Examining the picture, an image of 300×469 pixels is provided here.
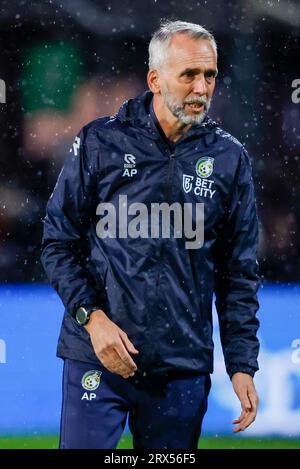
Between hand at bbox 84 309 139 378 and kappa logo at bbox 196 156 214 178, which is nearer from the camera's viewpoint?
hand at bbox 84 309 139 378

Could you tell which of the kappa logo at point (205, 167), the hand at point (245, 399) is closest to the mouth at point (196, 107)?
the kappa logo at point (205, 167)

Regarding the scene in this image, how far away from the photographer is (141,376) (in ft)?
8.16

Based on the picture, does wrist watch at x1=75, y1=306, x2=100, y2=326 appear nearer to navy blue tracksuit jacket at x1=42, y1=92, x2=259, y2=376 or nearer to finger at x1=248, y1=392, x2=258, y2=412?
navy blue tracksuit jacket at x1=42, y1=92, x2=259, y2=376

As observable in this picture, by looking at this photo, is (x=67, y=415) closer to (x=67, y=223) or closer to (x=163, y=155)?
(x=67, y=223)

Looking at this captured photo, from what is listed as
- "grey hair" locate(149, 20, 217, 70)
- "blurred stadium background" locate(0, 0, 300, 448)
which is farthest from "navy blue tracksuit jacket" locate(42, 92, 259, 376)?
"blurred stadium background" locate(0, 0, 300, 448)

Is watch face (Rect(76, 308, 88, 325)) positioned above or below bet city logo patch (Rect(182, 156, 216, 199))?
below

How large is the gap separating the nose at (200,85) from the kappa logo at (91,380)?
0.69 m

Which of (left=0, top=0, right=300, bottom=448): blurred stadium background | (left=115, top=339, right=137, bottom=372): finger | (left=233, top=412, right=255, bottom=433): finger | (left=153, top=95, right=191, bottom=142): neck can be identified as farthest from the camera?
(left=0, top=0, right=300, bottom=448): blurred stadium background

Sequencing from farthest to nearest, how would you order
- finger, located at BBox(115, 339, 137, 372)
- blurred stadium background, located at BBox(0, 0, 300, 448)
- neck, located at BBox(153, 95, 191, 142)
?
1. blurred stadium background, located at BBox(0, 0, 300, 448)
2. neck, located at BBox(153, 95, 191, 142)
3. finger, located at BBox(115, 339, 137, 372)

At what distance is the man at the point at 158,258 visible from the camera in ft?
8.12

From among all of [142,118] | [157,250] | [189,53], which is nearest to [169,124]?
[142,118]

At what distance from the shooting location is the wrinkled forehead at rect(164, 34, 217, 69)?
2504 mm

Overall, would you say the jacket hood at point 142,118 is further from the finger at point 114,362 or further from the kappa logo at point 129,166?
the finger at point 114,362
